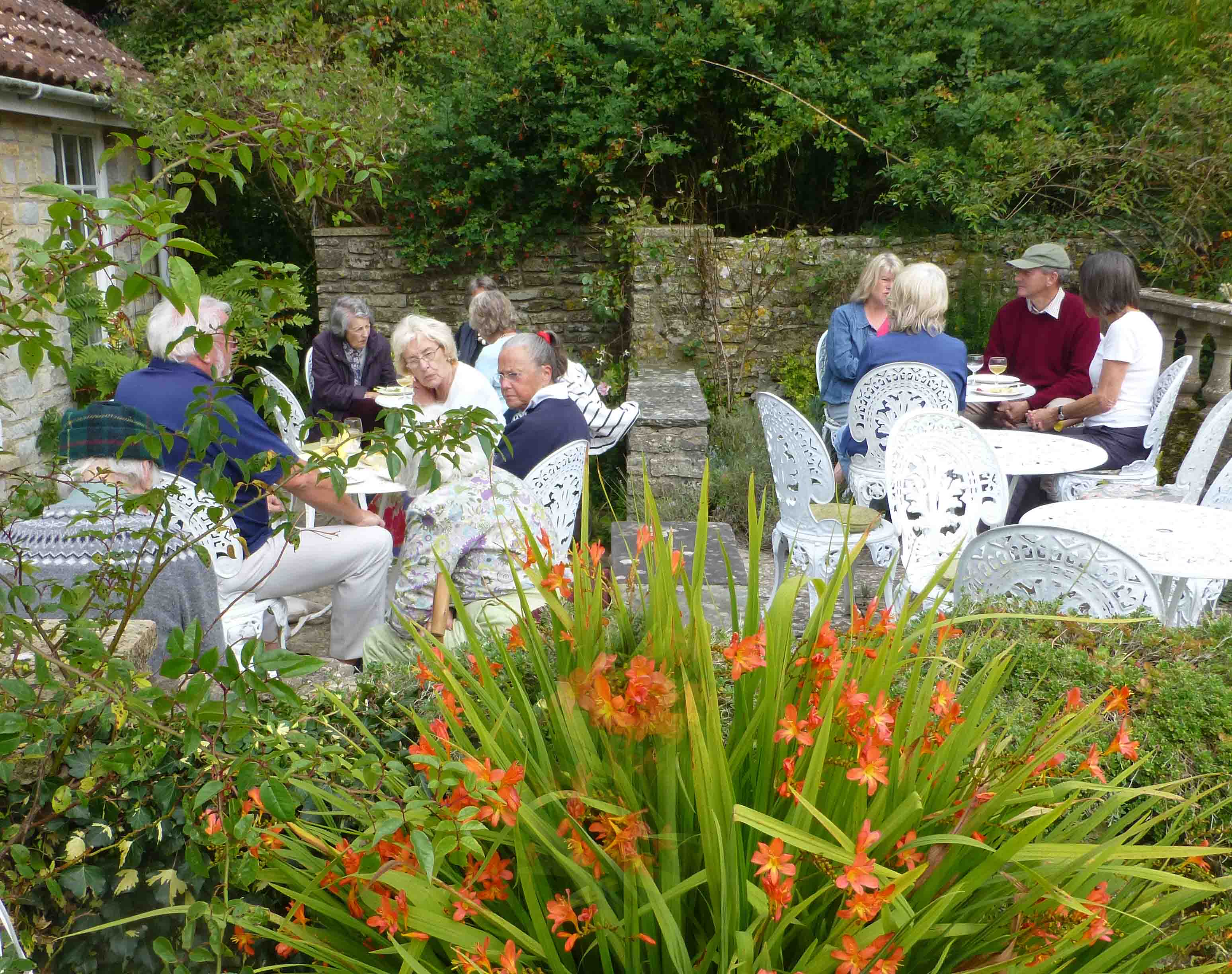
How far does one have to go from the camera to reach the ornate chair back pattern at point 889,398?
459cm

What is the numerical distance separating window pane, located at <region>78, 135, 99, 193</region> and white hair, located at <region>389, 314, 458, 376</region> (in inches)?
234

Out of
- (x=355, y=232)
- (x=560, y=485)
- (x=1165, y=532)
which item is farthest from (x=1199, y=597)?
(x=355, y=232)

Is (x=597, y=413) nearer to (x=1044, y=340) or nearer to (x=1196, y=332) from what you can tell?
(x=1044, y=340)

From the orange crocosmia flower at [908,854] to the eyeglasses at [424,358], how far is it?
10.8 feet

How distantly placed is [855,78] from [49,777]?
8.19 meters

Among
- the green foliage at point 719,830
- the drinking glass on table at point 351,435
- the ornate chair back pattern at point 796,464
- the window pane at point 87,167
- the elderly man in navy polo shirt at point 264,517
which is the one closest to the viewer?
the green foliage at point 719,830

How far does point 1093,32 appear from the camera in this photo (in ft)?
27.7

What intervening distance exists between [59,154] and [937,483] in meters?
7.94

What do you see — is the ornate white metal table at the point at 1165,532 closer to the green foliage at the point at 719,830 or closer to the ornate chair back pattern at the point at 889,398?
the ornate chair back pattern at the point at 889,398

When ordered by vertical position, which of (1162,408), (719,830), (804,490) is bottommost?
(804,490)

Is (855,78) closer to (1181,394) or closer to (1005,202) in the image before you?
(1005,202)

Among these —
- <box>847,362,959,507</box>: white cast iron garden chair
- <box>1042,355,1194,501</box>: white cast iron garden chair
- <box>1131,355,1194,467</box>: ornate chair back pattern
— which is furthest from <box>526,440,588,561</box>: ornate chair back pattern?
<box>1131,355,1194,467</box>: ornate chair back pattern

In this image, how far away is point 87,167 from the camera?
899 cm

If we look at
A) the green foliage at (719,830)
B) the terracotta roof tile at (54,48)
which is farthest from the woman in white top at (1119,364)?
the terracotta roof tile at (54,48)
